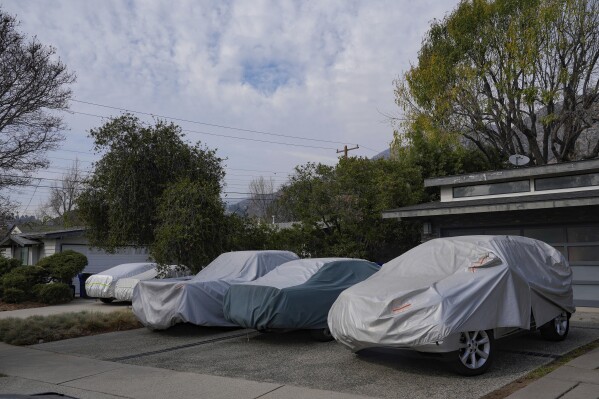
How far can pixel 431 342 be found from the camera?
21.3 feet

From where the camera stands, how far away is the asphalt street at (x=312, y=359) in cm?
666

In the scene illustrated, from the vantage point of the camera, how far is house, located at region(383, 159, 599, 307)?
42.5 ft

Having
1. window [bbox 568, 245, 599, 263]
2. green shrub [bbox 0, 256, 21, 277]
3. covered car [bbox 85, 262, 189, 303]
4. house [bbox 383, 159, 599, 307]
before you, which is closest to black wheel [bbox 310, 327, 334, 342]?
house [bbox 383, 159, 599, 307]

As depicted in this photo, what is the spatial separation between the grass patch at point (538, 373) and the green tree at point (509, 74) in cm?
A: 1674

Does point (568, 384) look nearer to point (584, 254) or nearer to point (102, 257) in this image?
point (584, 254)

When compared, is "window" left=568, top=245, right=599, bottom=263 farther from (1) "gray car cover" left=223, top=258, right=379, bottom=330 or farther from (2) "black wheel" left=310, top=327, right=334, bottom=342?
(2) "black wheel" left=310, top=327, right=334, bottom=342

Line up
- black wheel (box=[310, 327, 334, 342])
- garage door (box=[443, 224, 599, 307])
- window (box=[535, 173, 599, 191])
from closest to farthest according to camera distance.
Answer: black wheel (box=[310, 327, 334, 342]) < garage door (box=[443, 224, 599, 307]) < window (box=[535, 173, 599, 191])

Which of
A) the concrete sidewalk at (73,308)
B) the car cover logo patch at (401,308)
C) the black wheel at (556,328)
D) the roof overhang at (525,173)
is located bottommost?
the concrete sidewalk at (73,308)

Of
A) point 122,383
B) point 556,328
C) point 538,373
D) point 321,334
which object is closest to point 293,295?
point 321,334

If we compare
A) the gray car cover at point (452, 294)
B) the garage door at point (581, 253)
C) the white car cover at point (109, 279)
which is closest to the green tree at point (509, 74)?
the garage door at point (581, 253)

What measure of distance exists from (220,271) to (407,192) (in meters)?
9.07

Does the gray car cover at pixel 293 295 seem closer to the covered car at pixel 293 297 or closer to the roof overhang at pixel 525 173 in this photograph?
the covered car at pixel 293 297

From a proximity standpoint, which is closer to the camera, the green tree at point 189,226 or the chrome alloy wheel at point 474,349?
the chrome alloy wheel at point 474,349

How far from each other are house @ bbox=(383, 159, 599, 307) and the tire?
263 inches
